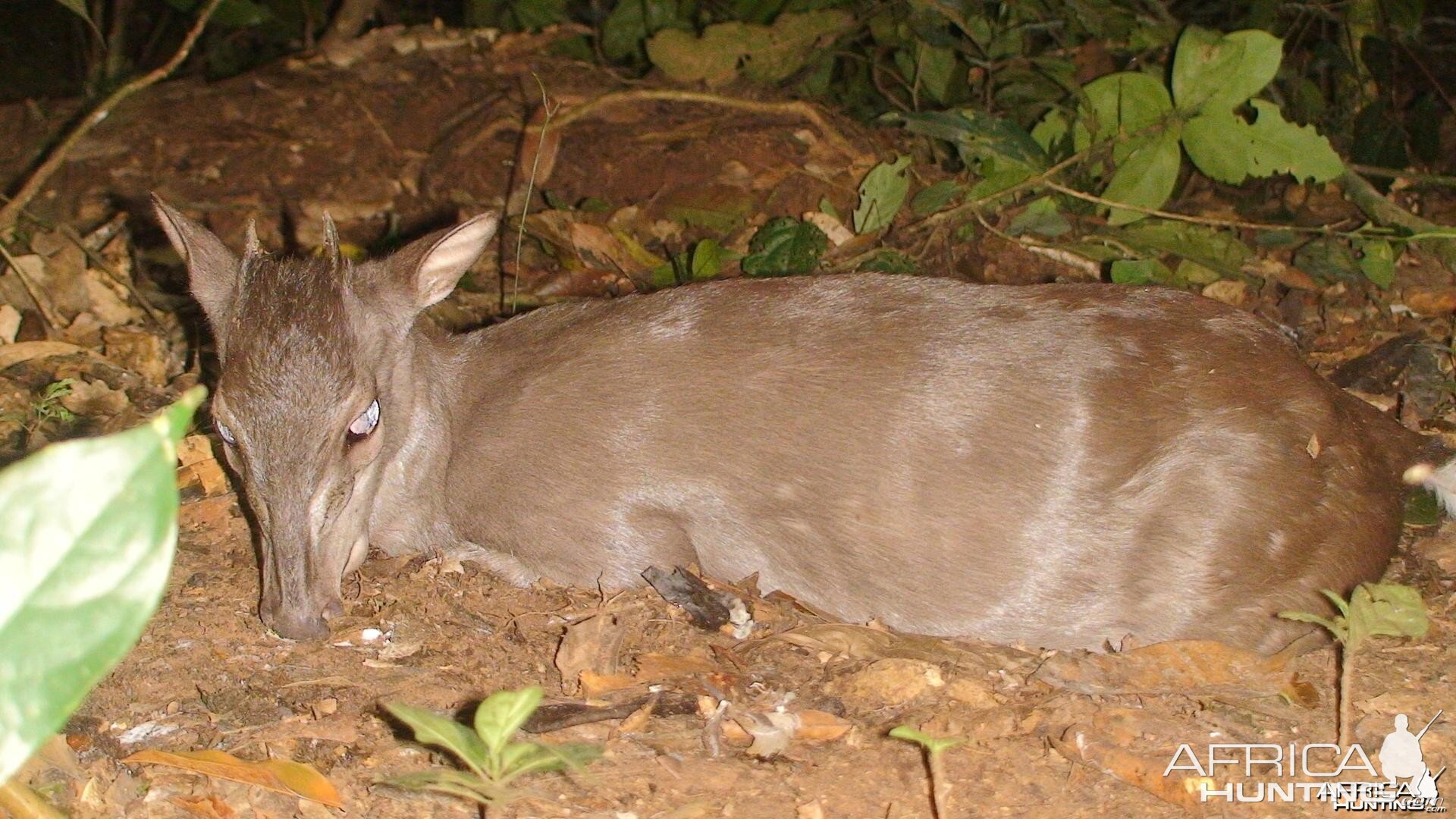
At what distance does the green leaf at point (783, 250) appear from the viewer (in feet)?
24.4

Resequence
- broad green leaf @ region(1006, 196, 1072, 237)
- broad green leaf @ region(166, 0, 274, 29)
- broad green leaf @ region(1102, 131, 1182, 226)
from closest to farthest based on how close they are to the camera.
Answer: broad green leaf @ region(1102, 131, 1182, 226)
broad green leaf @ region(1006, 196, 1072, 237)
broad green leaf @ region(166, 0, 274, 29)

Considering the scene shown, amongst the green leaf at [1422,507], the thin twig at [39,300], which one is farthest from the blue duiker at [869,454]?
the thin twig at [39,300]

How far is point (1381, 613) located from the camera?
14.8 feet

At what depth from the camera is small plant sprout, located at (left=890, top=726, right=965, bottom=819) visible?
10.9 ft

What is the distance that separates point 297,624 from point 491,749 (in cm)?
176

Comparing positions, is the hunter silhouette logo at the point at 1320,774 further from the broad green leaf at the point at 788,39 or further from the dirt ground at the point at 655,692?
the broad green leaf at the point at 788,39

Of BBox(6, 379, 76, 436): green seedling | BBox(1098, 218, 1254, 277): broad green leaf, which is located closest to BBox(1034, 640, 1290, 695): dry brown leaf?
BBox(1098, 218, 1254, 277): broad green leaf

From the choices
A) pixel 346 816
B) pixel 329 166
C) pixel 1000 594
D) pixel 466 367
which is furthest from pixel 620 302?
pixel 329 166

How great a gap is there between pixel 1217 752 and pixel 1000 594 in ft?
3.68

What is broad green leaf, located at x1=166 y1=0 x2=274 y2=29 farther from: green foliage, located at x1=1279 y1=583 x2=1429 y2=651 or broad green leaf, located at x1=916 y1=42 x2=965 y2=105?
green foliage, located at x1=1279 y1=583 x2=1429 y2=651

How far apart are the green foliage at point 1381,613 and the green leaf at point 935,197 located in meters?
3.74

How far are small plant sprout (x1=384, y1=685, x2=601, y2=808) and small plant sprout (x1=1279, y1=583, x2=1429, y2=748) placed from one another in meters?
2.44

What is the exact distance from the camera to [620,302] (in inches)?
229

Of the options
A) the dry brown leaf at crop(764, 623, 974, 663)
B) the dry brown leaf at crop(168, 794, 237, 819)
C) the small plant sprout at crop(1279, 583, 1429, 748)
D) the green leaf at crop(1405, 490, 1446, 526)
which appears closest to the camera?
the dry brown leaf at crop(168, 794, 237, 819)
